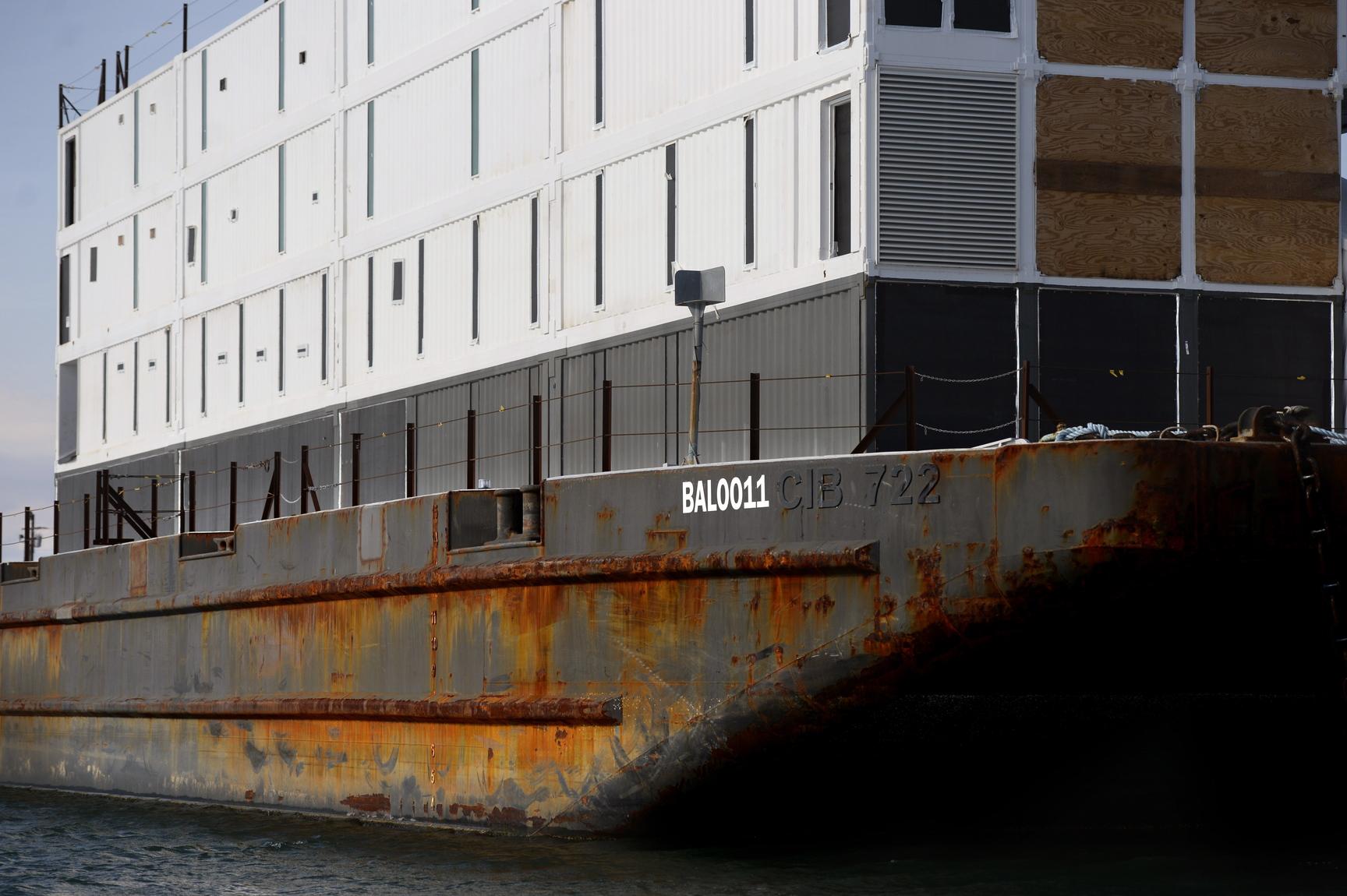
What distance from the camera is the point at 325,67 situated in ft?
68.0

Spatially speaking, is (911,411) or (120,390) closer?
(911,411)

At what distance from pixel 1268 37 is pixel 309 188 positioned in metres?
10.7

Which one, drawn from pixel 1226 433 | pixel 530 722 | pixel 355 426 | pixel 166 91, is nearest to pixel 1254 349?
pixel 1226 433

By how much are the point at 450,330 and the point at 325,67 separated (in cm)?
403

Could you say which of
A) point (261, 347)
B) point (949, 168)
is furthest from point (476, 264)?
point (949, 168)

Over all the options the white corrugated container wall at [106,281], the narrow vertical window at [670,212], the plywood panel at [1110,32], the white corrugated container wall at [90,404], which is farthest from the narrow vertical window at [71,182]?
the plywood panel at [1110,32]

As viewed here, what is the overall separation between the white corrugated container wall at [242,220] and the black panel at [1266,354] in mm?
11396

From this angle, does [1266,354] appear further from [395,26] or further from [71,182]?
[71,182]

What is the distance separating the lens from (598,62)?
16.5m

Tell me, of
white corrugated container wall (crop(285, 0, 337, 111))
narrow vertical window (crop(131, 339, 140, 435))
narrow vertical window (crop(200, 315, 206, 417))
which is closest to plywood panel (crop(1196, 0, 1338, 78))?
white corrugated container wall (crop(285, 0, 337, 111))

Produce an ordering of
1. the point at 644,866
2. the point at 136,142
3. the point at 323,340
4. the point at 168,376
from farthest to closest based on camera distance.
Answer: the point at 136,142 < the point at 168,376 < the point at 323,340 < the point at 644,866

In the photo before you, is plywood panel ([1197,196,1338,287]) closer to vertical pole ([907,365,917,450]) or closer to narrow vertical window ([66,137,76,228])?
vertical pole ([907,365,917,450])

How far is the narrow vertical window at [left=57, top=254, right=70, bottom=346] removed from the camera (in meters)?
27.3

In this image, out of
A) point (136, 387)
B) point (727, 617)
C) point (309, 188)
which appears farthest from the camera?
point (136, 387)
